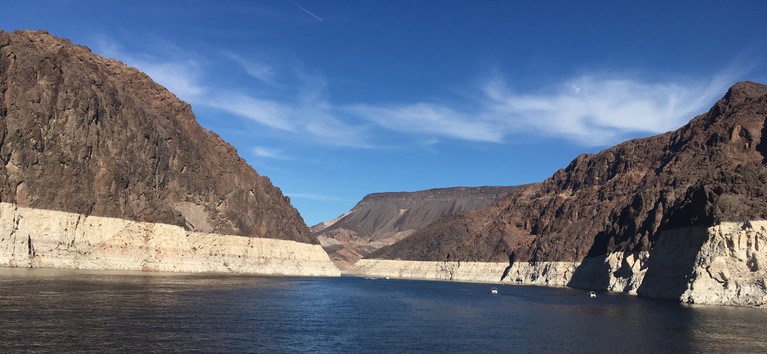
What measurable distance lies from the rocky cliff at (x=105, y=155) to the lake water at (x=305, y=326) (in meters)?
32.4

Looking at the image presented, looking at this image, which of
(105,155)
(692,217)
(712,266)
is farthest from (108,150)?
(712,266)

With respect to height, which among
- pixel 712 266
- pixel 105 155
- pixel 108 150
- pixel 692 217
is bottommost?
pixel 712 266

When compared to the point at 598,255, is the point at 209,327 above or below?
below

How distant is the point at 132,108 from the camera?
137m

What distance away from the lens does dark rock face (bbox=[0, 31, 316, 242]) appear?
101 metres

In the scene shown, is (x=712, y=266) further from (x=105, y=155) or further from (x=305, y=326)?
(x=105, y=155)

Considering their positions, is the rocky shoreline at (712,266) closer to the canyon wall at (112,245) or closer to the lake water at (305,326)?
the lake water at (305,326)

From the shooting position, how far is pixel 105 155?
121188 mm

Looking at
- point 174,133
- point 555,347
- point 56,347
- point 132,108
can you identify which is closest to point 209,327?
point 56,347

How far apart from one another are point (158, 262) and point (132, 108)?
123 feet

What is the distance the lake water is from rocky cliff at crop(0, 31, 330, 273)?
32.4 meters

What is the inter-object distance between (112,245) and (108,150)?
74.0 ft

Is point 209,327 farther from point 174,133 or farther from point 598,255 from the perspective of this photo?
point 598,255

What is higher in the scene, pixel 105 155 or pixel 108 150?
pixel 108 150
